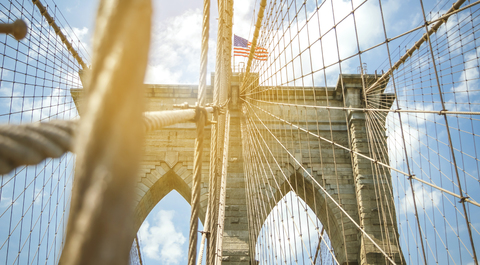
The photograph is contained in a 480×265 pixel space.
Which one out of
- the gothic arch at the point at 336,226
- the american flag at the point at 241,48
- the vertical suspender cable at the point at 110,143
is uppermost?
the american flag at the point at 241,48

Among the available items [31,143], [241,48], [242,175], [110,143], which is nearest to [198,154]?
[31,143]

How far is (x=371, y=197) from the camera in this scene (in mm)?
5840

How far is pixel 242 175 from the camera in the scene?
6172 millimetres

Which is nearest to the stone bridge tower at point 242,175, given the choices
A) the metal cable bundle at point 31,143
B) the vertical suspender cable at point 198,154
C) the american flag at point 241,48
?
the american flag at point 241,48

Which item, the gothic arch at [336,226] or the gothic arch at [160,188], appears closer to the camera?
the gothic arch at [336,226]

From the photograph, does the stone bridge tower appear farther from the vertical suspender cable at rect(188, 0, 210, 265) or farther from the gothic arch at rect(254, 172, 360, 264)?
the vertical suspender cable at rect(188, 0, 210, 265)

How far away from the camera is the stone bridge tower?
5699 mm

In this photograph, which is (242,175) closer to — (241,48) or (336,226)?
(336,226)

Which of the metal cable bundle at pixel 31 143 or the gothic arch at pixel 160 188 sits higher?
the metal cable bundle at pixel 31 143

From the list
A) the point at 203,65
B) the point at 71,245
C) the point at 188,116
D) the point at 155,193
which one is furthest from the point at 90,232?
the point at 155,193

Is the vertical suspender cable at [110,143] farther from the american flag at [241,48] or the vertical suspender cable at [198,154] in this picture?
the american flag at [241,48]

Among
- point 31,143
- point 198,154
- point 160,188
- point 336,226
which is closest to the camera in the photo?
point 31,143

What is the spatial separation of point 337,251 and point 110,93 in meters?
6.86

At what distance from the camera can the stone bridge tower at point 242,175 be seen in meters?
5.70
